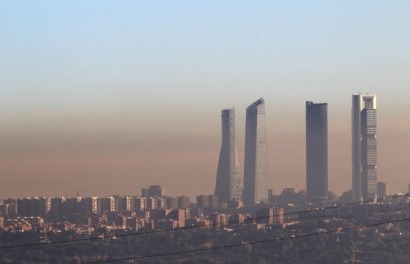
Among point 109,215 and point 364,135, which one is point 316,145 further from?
point 109,215

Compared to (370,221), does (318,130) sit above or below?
above

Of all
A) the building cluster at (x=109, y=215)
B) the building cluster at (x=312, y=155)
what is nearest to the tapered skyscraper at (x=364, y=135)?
the building cluster at (x=312, y=155)

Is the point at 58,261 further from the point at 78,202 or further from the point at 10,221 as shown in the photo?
the point at 78,202

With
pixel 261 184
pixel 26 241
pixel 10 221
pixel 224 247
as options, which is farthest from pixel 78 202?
pixel 261 184

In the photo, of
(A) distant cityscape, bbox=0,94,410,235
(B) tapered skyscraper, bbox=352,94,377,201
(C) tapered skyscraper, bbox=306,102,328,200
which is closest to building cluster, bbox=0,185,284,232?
(A) distant cityscape, bbox=0,94,410,235

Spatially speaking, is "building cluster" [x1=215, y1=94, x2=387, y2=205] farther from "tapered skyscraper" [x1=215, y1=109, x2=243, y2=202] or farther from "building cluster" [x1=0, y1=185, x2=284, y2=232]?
"building cluster" [x1=0, y1=185, x2=284, y2=232]

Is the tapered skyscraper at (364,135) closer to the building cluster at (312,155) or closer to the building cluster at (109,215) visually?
the building cluster at (312,155)

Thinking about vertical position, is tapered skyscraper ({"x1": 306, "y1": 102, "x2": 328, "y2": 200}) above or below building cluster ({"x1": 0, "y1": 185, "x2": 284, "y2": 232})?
above
